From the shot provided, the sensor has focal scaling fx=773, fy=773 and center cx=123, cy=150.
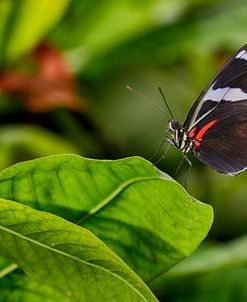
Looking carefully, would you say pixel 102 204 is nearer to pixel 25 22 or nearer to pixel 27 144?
pixel 27 144

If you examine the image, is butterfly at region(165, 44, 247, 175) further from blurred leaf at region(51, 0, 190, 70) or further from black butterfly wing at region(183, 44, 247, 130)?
blurred leaf at region(51, 0, 190, 70)

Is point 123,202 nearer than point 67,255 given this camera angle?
No

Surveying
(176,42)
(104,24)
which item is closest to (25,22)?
(104,24)

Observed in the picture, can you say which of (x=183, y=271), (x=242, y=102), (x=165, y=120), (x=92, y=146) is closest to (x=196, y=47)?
(x=165, y=120)

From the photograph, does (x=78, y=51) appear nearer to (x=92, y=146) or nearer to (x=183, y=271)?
(x=92, y=146)

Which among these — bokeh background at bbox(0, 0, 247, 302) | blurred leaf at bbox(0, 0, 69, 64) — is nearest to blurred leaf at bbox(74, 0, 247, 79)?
bokeh background at bbox(0, 0, 247, 302)

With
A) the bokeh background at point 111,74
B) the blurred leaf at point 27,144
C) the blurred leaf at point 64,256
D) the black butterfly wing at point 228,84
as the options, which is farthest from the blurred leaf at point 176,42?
the blurred leaf at point 64,256

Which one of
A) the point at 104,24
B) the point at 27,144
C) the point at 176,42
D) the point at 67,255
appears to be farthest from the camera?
the point at 104,24

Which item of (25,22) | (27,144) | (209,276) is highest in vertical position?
(25,22)

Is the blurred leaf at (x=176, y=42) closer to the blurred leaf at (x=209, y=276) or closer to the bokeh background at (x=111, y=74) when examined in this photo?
the bokeh background at (x=111, y=74)
